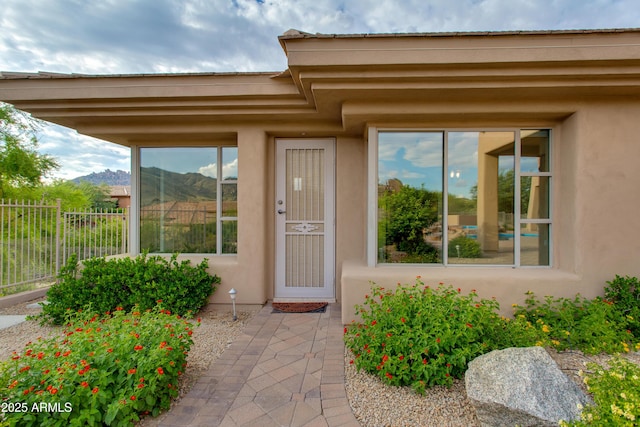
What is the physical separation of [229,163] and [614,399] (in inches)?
203

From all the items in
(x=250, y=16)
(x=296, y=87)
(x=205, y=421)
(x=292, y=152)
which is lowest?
(x=205, y=421)

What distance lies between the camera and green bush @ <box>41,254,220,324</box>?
4020 millimetres

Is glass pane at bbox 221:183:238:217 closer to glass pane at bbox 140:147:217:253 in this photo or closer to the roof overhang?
glass pane at bbox 140:147:217:253

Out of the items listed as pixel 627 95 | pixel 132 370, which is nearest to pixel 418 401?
pixel 132 370

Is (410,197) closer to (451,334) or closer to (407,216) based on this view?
(407,216)

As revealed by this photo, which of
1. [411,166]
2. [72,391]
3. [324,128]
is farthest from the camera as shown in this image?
[324,128]

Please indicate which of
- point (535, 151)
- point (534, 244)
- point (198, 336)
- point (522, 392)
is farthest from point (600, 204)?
point (198, 336)

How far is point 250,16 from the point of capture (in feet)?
24.9

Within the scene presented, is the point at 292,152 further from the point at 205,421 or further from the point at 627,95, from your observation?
the point at 627,95

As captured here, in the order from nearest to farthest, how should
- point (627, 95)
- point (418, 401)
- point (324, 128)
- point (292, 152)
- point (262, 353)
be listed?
point (418, 401), point (262, 353), point (627, 95), point (324, 128), point (292, 152)

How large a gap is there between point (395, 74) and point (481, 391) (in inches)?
119

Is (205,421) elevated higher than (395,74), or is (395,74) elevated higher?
(395,74)

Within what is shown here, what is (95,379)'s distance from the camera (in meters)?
2.05

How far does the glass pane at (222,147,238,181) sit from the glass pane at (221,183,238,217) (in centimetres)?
14
